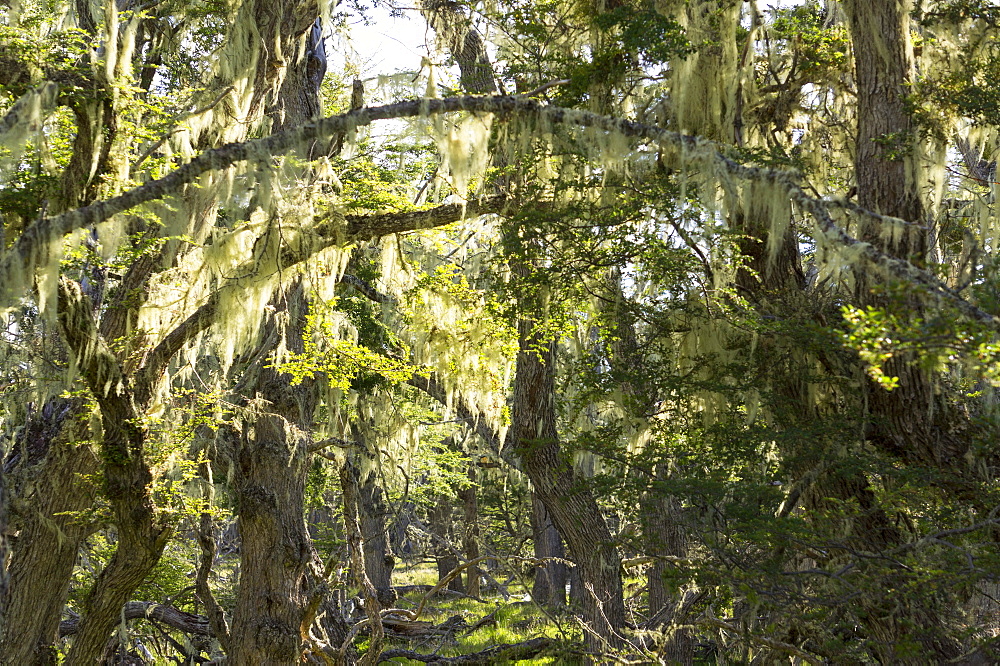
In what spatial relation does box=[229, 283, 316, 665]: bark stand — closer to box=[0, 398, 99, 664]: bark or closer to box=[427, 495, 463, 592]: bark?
box=[0, 398, 99, 664]: bark

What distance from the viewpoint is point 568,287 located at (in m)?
5.89

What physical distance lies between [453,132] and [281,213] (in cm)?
152

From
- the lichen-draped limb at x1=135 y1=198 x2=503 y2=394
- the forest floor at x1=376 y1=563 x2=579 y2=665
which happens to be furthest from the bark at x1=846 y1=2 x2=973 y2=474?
the forest floor at x1=376 y1=563 x2=579 y2=665

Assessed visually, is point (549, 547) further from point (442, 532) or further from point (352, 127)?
point (352, 127)

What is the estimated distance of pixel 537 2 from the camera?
663 centimetres

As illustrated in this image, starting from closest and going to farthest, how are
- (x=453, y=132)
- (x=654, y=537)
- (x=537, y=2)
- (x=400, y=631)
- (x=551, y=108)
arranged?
1. (x=551, y=108)
2. (x=453, y=132)
3. (x=654, y=537)
4. (x=537, y=2)
5. (x=400, y=631)

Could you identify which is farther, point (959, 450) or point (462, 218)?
point (462, 218)

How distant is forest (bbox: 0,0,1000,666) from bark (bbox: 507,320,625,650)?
36mm

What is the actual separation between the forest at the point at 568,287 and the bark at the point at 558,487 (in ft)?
0.12

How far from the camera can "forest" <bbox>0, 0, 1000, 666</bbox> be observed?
191 inches

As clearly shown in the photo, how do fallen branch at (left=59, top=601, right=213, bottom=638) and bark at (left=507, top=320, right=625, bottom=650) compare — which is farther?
fallen branch at (left=59, top=601, right=213, bottom=638)

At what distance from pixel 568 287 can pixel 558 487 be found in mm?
2112

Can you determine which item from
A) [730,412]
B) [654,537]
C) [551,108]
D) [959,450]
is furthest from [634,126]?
[959,450]

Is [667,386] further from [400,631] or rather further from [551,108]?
[400,631]
